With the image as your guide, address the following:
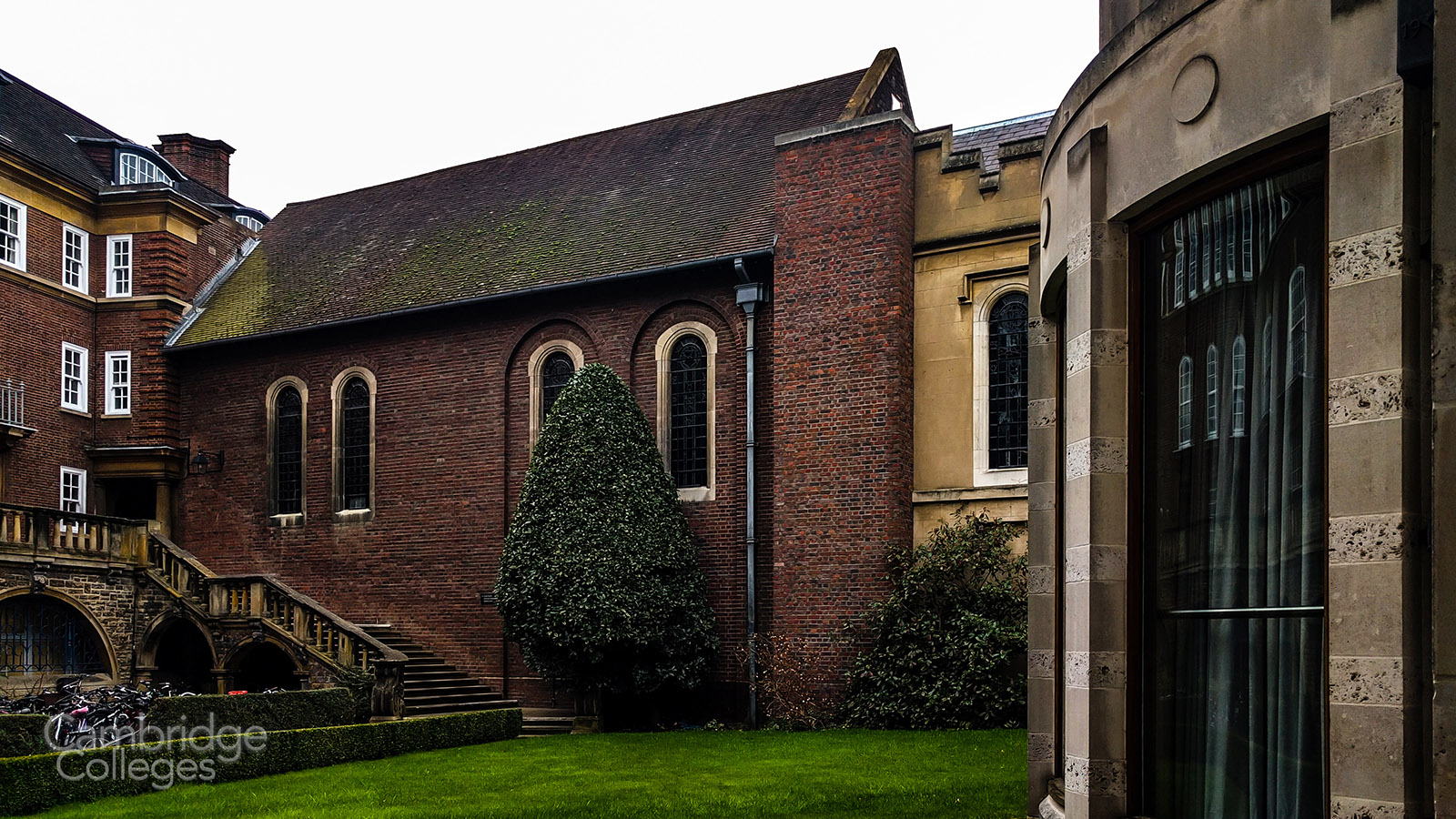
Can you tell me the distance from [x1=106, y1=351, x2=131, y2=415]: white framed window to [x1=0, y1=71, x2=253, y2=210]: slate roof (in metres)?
3.62

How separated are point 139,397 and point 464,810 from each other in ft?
65.1

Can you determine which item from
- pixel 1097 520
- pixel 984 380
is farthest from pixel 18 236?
pixel 1097 520

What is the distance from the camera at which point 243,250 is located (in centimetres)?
3244

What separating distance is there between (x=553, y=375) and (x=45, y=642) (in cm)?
1053

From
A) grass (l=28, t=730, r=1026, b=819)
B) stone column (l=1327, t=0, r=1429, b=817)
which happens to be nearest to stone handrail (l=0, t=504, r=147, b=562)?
grass (l=28, t=730, r=1026, b=819)

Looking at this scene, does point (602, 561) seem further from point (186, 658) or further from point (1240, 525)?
point (1240, 525)

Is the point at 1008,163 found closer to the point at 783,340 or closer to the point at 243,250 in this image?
the point at 783,340

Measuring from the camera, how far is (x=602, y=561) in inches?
823

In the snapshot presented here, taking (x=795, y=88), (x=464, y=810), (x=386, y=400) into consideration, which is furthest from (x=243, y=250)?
(x=464, y=810)

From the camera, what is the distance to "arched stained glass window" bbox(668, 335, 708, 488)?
23.2 m

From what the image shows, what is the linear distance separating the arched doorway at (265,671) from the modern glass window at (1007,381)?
13.6 metres

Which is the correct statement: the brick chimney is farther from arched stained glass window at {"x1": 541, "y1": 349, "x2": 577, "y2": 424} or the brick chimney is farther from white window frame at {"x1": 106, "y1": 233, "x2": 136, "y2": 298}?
arched stained glass window at {"x1": 541, "y1": 349, "x2": 577, "y2": 424}

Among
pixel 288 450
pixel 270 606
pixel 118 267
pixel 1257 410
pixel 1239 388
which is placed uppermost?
pixel 118 267

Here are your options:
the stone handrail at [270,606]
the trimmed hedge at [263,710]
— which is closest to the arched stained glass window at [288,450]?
the stone handrail at [270,606]
